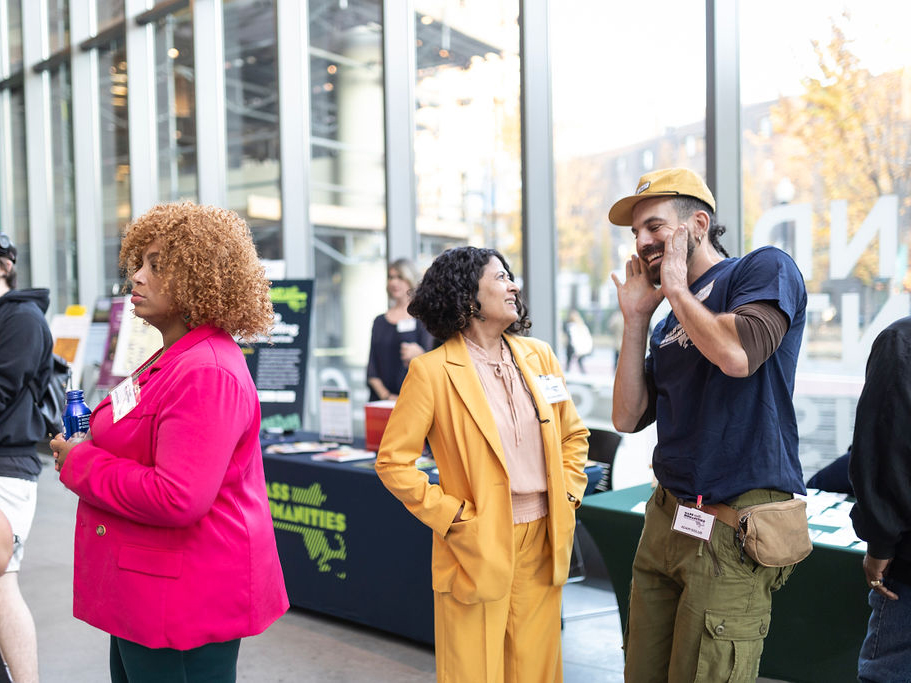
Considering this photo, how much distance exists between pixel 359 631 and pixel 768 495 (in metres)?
2.38

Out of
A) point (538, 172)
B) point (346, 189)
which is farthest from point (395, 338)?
point (346, 189)

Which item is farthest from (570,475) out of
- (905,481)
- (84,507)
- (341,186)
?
(341,186)

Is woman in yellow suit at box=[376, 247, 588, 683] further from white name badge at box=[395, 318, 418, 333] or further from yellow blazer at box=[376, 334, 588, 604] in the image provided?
white name badge at box=[395, 318, 418, 333]

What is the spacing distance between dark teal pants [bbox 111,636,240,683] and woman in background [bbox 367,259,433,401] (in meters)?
3.00

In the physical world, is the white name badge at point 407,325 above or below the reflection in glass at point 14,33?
below

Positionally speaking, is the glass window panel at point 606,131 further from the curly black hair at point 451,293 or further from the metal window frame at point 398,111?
the curly black hair at point 451,293

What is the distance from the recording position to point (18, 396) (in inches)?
102

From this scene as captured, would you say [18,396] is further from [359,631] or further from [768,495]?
[768,495]

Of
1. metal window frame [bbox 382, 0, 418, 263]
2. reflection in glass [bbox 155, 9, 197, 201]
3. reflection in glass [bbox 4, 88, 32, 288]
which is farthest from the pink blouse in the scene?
reflection in glass [bbox 4, 88, 32, 288]

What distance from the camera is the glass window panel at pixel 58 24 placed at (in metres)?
9.38

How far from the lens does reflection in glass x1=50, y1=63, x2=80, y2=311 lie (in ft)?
32.0

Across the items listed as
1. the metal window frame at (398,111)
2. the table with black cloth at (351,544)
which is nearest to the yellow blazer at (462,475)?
the table with black cloth at (351,544)

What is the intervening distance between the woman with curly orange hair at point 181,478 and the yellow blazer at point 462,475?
1.69ft

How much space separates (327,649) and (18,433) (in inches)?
61.0
